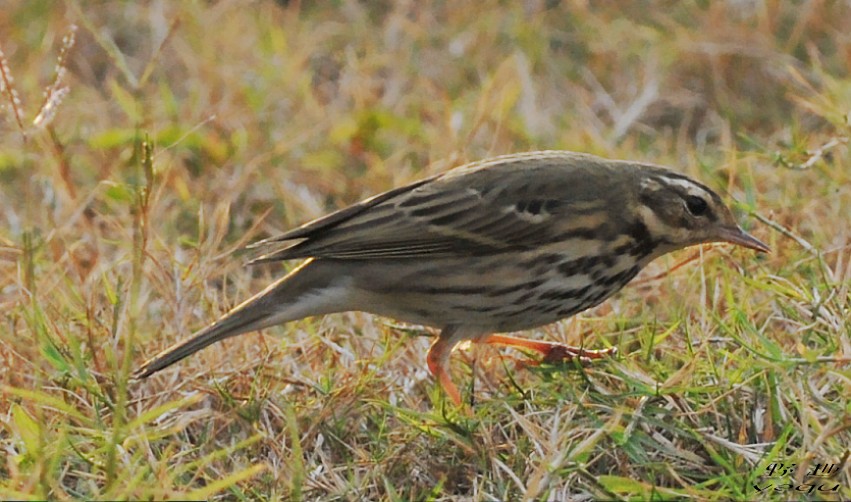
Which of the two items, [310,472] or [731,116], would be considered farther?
[731,116]

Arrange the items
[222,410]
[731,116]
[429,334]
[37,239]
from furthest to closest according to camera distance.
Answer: [731,116], [37,239], [429,334], [222,410]

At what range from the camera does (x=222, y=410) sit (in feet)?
15.0

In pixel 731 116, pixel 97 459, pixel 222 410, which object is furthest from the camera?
pixel 731 116

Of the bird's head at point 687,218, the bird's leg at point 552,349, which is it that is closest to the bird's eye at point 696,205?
the bird's head at point 687,218

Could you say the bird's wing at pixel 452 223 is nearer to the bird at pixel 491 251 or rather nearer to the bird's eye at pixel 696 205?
the bird at pixel 491 251

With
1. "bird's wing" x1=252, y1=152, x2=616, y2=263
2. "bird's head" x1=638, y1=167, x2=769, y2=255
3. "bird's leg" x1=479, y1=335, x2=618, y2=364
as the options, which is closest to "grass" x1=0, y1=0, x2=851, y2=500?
"bird's leg" x1=479, y1=335, x2=618, y2=364

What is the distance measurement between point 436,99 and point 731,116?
5.52ft

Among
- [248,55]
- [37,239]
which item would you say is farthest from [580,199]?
[248,55]

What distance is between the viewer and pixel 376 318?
5234 mm

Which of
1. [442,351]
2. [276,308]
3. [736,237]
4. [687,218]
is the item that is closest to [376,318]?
[442,351]

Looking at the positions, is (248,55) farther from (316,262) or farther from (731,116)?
(316,262)

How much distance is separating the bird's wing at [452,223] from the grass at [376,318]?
1.34ft

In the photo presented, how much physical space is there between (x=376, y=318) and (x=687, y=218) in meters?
1.29

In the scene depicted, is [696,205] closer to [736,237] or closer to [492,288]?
[736,237]
